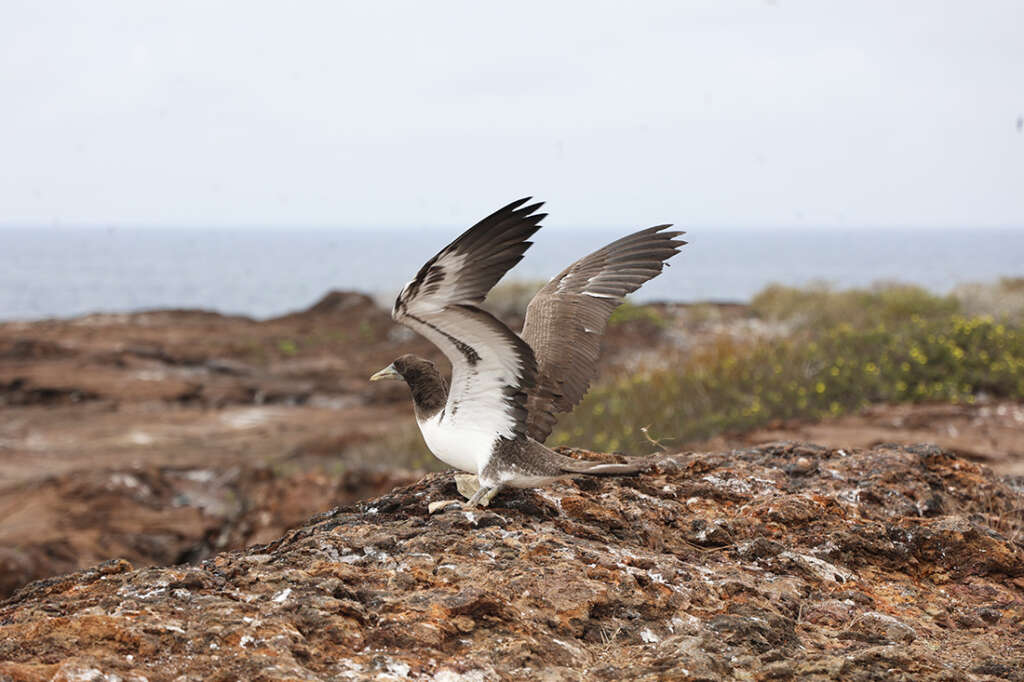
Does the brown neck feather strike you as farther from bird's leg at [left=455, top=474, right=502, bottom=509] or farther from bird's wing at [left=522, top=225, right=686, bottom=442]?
bird's wing at [left=522, top=225, right=686, bottom=442]

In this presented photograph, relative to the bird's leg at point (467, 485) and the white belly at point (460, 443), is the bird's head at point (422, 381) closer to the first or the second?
the white belly at point (460, 443)

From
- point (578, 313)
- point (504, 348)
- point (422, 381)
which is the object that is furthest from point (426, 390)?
point (578, 313)

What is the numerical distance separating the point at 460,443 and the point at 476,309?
0.90m

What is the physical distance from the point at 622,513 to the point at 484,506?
0.66 m

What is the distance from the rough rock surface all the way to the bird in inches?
10.7

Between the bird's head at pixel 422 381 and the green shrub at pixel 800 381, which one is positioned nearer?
the bird's head at pixel 422 381

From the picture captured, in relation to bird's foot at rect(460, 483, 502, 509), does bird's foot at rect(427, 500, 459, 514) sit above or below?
below

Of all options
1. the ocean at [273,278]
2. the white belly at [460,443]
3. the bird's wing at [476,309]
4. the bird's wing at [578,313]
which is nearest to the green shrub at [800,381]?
the bird's wing at [578,313]

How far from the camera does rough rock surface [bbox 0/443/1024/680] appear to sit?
2895 mm

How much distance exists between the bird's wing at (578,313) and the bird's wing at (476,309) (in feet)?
1.70

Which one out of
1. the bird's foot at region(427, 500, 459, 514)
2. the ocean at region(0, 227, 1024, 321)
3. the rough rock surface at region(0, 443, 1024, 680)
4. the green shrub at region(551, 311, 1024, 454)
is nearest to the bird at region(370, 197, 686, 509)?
the bird's foot at region(427, 500, 459, 514)

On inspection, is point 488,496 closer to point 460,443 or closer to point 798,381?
point 460,443

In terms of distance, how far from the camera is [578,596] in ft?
11.0

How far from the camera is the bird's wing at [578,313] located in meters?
4.73
